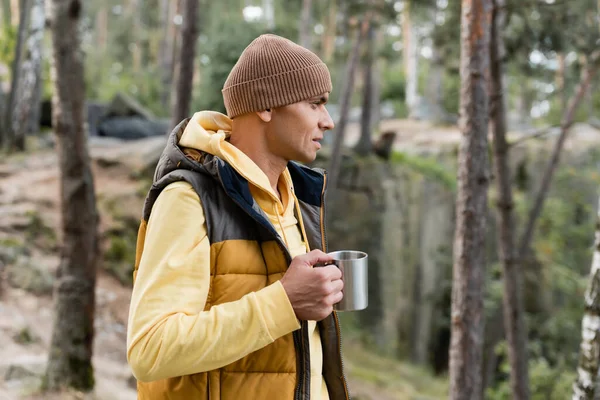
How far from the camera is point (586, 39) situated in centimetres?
1108

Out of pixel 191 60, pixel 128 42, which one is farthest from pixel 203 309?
pixel 128 42

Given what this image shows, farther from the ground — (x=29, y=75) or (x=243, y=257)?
(x=29, y=75)

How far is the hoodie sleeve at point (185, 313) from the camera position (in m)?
1.58

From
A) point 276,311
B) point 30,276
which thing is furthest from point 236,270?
point 30,276

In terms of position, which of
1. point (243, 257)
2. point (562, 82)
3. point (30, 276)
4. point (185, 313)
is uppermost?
point (562, 82)

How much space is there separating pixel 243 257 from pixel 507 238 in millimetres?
6426

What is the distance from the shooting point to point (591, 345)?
3146mm

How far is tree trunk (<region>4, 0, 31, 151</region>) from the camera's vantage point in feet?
44.7

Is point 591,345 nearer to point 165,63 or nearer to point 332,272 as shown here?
point 332,272

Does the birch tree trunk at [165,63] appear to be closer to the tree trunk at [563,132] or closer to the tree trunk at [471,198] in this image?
the tree trunk at [563,132]

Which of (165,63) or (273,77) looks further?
(165,63)

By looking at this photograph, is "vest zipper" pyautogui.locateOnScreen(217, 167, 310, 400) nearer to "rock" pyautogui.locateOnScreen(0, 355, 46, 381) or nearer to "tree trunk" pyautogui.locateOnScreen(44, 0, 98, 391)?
"tree trunk" pyautogui.locateOnScreen(44, 0, 98, 391)

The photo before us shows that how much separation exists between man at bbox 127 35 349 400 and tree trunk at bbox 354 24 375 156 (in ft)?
48.0

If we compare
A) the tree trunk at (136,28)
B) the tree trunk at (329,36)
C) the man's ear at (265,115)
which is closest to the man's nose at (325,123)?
the man's ear at (265,115)
